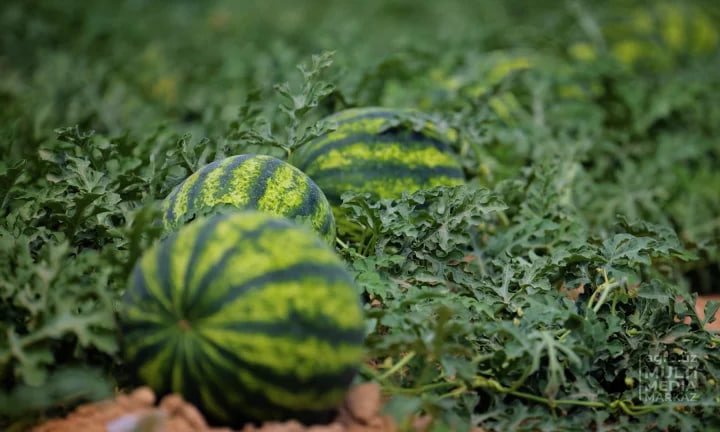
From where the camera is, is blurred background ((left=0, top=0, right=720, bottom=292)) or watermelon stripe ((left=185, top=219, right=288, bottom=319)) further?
blurred background ((left=0, top=0, right=720, bottom=292))

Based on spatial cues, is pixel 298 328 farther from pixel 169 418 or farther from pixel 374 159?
pixel 374 159

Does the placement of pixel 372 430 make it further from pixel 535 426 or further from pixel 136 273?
pixel 136 273

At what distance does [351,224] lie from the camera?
3.00m

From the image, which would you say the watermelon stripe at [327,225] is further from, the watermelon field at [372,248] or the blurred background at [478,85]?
the blurred background at [478,85]

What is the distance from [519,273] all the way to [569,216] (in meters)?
0.69

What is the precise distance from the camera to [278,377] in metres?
1.90

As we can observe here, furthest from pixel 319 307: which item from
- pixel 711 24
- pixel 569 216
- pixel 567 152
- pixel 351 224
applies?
pixel 711 24

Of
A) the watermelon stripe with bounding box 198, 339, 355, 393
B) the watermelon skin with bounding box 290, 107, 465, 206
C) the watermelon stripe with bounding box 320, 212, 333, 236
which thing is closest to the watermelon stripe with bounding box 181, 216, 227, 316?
the watermelon stripe with bounding box 198, 339, 355, 393

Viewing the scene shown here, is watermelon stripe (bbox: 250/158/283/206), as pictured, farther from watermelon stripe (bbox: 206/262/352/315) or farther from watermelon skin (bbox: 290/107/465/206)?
watermelon stripe (bbox: 206/262/352/315)

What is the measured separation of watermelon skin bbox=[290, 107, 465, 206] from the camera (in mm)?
3055

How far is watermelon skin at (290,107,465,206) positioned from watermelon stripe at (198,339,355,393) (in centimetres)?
115

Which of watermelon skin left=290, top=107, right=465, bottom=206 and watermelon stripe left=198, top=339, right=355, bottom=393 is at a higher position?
watermelon skin left=290, top=107, right=465, bottom=206

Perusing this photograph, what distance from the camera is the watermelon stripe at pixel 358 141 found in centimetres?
311

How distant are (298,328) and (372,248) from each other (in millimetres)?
943
